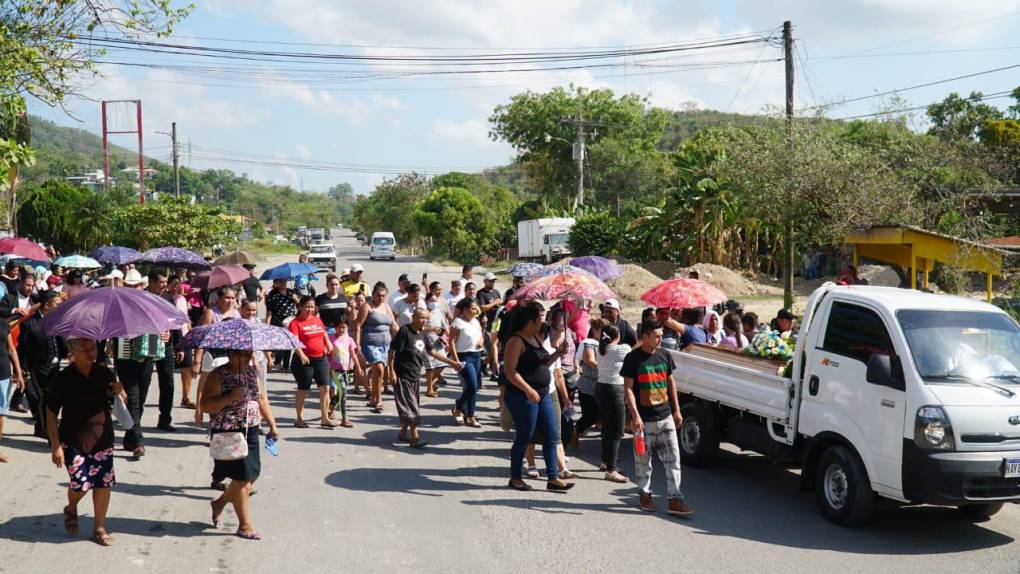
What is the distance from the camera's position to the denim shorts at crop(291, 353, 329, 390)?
11703 millimetres

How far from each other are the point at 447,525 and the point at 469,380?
441 centimetres

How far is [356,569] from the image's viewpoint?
22.2 feet

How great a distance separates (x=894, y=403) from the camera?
739cm

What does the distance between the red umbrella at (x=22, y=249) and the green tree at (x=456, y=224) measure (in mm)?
44953

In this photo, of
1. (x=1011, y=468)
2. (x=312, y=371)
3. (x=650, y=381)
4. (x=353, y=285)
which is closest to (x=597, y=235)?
(x=353, y=285)

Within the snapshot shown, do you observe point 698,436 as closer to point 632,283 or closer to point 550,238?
point 632,283

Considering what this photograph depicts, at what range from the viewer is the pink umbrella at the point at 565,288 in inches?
489

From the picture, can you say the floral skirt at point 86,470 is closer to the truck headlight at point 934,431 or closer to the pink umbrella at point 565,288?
the truck headlight at point 934,431

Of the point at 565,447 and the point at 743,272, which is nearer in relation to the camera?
the point at 565,447

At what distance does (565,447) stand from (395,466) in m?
2.05

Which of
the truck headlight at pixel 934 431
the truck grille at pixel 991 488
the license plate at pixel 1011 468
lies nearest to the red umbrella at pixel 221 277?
the truck headlight at pixel 934 431

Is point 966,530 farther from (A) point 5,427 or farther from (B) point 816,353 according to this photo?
(A) point 5,427

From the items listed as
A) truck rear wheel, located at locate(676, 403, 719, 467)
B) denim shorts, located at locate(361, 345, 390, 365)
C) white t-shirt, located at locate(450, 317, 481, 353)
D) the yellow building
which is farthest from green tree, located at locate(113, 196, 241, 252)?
truck rear wheel, located at locate(676, 403, 719, 467)

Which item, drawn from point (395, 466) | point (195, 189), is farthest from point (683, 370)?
point (195, 189)
